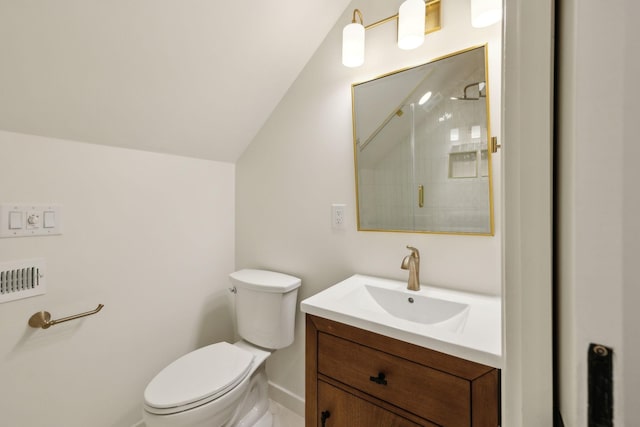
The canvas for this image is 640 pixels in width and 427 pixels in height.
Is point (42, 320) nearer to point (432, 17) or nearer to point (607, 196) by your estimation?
point (607, 196)

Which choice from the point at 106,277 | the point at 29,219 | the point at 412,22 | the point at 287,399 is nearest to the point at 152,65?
the point at 29,219

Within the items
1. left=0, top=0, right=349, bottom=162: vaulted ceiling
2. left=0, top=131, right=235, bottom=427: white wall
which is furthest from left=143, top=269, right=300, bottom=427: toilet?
left=0, top=0, right=349, bottom=162: vaulted ceiling

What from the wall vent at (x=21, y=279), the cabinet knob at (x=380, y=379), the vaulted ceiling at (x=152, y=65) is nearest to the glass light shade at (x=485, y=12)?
the vaulted ceiling at (x=152, y=65)

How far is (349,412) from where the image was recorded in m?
0.91

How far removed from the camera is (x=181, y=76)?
1.25 metres

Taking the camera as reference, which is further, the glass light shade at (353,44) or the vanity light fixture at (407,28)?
the glass light shade at (353,44)

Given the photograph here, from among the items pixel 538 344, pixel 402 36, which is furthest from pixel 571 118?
pixel 402 36

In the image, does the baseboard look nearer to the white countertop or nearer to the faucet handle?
the white countertop

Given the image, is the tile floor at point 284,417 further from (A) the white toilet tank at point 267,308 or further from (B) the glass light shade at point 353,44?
(B) the glass light shade at point 353,44

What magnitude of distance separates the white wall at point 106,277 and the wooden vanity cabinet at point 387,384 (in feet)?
3.18

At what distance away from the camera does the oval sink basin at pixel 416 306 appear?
100cm

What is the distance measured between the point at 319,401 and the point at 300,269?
0.69 meters

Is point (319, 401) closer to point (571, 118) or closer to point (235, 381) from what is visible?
point (235, 381)

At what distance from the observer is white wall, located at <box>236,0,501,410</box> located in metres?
1.08
